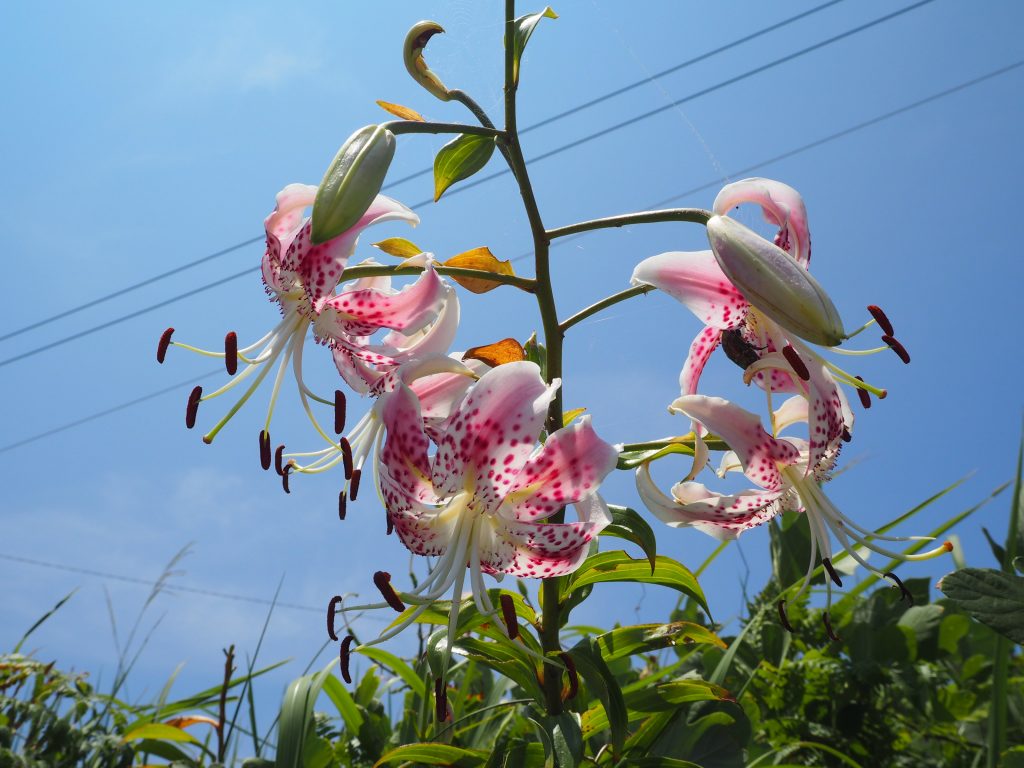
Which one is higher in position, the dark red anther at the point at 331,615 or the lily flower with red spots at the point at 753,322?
the lily flower with red spots at the point at 753,322


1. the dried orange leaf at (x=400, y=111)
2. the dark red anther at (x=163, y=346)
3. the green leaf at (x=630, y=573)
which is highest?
the dried orange leaf at (x=400, y=111)

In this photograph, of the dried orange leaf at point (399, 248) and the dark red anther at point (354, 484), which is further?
the dried orange leaf at point (399, 248)

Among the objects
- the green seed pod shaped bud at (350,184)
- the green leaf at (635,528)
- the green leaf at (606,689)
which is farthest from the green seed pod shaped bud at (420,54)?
the green leaf at (606,689)

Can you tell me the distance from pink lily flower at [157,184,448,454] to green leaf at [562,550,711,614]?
32 centimetres

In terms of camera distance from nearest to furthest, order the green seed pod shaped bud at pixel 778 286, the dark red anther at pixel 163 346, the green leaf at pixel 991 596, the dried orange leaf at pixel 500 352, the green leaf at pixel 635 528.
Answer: the green leaf at pixel 991 596 → the green seed pod shaped bud at pixel 778 286 → the green leaf at pixel 635 528 → the dried orange leaf at pixel 500 352 → the dark red anther at pixel 163 346

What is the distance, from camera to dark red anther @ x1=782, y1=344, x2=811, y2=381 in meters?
0.96

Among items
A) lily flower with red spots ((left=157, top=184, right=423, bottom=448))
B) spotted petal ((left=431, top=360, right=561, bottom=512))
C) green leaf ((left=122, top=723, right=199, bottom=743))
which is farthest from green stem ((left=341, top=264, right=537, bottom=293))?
green leaf ((left=122, top=723, right=199, bottom=743))

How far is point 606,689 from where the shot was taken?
0.92m

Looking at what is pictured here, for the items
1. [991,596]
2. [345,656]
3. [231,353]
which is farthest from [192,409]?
[991,596]

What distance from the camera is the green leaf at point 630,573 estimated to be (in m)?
1.03

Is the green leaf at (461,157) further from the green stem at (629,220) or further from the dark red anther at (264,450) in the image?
the dark red anther at (264,450)

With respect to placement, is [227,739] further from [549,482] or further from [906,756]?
[906,756]

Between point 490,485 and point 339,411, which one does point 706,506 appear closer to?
point 490,485

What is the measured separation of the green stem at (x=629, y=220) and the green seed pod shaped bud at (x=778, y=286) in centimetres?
9
